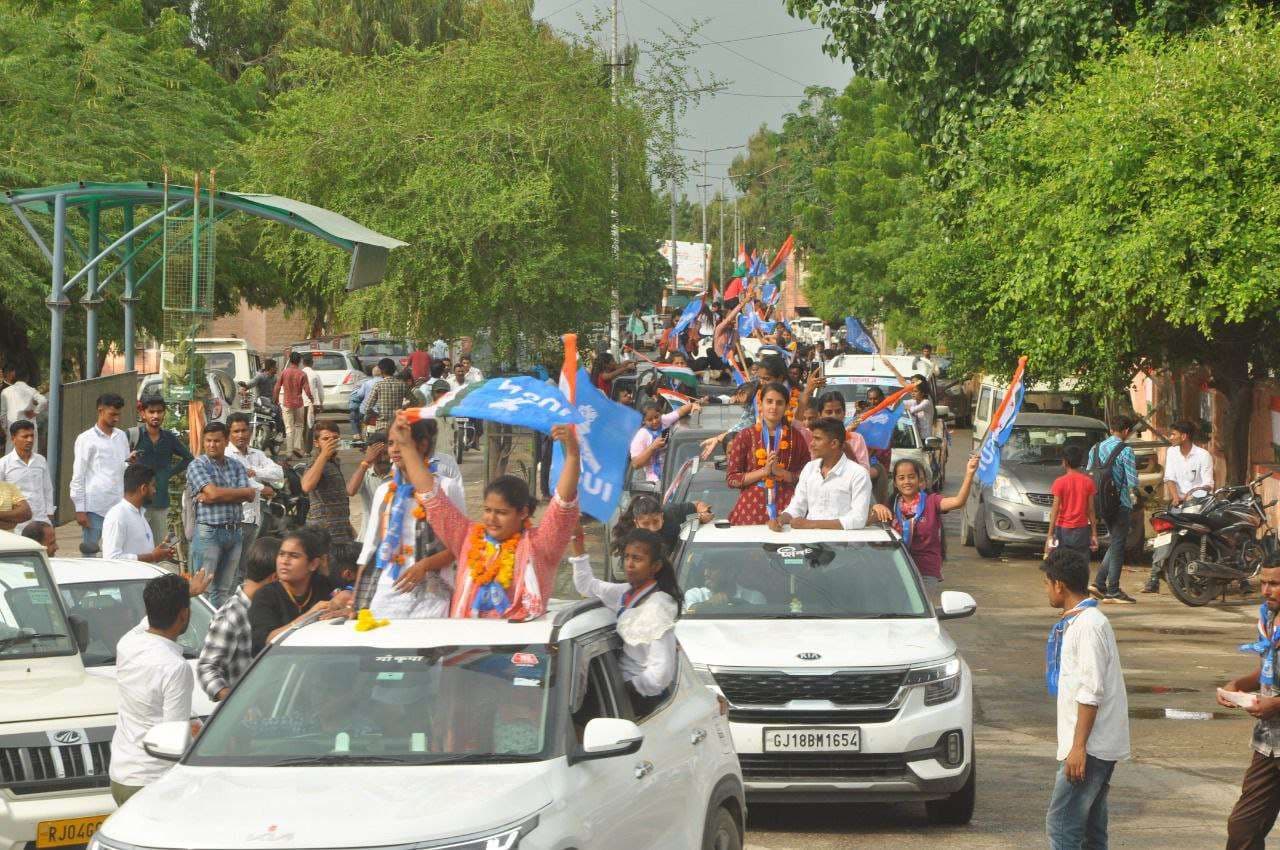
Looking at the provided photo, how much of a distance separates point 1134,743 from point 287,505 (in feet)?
31.6

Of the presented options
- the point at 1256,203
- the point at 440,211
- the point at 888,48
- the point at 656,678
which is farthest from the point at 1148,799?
the point at 440,211

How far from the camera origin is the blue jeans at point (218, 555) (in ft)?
41.2

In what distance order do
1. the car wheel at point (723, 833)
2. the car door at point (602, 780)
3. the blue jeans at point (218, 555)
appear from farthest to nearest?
the blue jeans at point (218, 555) < the car wheel at point (723, 833) < the car door at point (602, 780)

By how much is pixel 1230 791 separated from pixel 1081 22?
13.1 meters

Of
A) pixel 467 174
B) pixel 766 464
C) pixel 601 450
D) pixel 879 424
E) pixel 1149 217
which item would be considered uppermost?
pixel 467 174

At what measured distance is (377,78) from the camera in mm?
26141

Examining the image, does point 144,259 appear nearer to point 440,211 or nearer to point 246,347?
point 440,211

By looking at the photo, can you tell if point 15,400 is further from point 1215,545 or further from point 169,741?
point 169,741

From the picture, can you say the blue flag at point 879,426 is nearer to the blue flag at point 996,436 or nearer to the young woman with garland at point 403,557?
the blue flag at point 996,436

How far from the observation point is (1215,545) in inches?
694

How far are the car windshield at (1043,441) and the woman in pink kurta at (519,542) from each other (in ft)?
51.2

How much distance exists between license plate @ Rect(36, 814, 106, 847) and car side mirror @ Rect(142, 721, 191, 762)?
5.90ft

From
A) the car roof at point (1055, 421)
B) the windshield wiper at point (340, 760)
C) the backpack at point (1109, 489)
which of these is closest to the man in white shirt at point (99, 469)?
the windshield wiper at point (340, 760)

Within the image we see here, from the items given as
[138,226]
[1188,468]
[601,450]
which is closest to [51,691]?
[601,450]
